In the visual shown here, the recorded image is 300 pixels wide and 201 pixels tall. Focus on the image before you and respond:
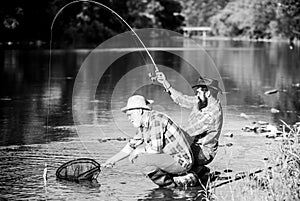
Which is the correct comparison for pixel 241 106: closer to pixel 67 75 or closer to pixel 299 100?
pixel 299 100

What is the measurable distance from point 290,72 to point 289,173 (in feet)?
89.3

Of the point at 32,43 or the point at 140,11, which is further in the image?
the point at 140,11

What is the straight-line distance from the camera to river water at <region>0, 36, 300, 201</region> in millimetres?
10453

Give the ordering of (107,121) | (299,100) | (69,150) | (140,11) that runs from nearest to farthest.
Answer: (69,150), (107,121), (299,100), (140,11)

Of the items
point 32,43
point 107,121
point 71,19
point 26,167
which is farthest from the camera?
point 71,19

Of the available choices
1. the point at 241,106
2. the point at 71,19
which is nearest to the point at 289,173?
the point at 241,106

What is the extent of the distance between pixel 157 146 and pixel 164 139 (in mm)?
205

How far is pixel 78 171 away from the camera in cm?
1085

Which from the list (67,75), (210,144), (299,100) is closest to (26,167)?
(210,144)

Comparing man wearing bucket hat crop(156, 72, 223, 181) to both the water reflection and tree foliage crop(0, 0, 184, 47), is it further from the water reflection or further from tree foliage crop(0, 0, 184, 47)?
tree foliage crop(0, 0, 184, 47)

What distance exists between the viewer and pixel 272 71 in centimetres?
3581

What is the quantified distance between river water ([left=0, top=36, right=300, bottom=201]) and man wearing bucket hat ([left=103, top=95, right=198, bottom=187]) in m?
0.29

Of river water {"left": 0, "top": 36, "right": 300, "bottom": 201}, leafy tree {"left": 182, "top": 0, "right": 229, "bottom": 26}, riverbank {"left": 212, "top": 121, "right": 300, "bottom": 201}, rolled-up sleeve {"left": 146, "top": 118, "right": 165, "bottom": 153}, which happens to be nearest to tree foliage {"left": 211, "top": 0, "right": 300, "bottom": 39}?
leafy tree {"left": 182, "top": 0, "right": 229, "bottom": 26}

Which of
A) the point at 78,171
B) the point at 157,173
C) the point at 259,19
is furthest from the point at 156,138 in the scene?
the point at 259,19
